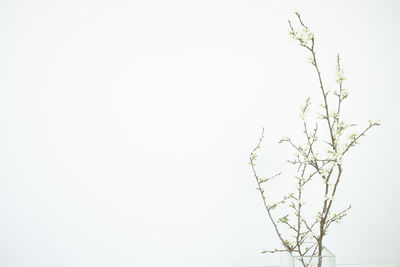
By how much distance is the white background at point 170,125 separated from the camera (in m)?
1.37

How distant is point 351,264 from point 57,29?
1585 mm

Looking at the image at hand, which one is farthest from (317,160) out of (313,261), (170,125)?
(170,125)

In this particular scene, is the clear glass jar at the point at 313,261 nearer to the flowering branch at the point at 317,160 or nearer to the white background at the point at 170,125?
the flowering branch at the point at 317,160

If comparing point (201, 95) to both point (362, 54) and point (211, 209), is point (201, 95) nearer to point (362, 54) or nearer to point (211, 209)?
point (211, 209)

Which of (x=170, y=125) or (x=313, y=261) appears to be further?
(x=170, y=125)

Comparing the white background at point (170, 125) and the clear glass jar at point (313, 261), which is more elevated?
the white background at point (170, 125)

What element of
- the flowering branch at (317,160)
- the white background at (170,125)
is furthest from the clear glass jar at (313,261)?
the white background at (170,125)

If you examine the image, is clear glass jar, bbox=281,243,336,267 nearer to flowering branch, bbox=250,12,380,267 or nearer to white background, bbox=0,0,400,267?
flowering branch, bbox=250,12,380,267

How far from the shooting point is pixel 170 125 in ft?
4.64

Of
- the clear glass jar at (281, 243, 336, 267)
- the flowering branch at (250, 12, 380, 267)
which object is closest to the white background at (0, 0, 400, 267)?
the flowering branch at (250, 12, 380, 267)

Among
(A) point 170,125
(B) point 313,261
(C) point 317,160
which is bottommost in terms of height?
(B) point 313,261

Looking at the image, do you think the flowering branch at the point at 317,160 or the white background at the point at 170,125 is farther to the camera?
the white background at the point at 170,125

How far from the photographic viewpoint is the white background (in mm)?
1369

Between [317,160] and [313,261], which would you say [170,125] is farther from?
[313,261]
